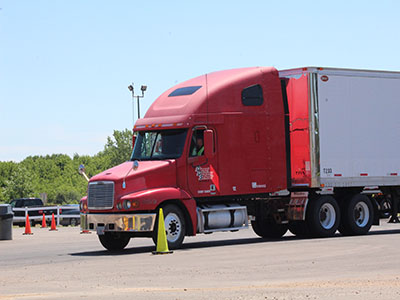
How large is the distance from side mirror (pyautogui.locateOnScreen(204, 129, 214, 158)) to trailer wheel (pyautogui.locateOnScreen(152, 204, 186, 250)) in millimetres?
1634

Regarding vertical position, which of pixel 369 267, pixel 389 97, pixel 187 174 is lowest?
pixel 369 267

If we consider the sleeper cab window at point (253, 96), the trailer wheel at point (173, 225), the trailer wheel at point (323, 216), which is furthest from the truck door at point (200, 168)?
the trailer wheel at point (323, 216)

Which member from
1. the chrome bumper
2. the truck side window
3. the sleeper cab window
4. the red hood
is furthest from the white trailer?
the chrome bumper

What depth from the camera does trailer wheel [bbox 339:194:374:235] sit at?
2433 cm

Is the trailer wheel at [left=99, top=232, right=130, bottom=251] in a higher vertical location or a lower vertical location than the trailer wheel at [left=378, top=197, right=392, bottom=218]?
lower

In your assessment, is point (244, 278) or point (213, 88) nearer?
point (244, 278)

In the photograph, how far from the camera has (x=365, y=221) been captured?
81.6ft

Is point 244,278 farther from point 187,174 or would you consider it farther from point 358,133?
point 358,133

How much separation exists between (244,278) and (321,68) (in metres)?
11.1

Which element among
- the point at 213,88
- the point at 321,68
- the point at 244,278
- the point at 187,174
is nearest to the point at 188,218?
the point at 187,174

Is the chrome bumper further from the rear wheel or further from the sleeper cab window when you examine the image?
the rear wheel

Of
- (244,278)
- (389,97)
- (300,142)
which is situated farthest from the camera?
(389,97)

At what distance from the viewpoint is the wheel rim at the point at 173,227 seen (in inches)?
809

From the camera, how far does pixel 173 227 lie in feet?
68.0
